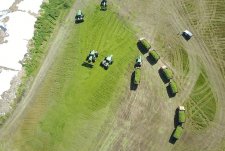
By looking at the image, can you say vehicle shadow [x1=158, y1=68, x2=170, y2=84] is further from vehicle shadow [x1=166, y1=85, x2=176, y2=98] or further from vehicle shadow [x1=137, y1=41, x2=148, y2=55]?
vehicle shadow [x1=137, y1=41, x2=148, y2=55]

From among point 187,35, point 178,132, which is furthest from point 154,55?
point 178,132

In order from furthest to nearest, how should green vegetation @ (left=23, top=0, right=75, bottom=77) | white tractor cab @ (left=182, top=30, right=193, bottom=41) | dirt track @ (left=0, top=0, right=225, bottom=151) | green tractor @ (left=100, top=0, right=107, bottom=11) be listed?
green tractor @ (left=100, top=0, right=107, bottom=11), white tractor cab @ (left=182, top=30, right=193, bottom=41), green vegetation @ (left=23, top=0, right=75, bottom=77), dirt track @ (left=0, top=0, right=225, bottom=151)

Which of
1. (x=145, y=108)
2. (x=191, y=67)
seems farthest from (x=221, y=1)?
(x=145, y=108)

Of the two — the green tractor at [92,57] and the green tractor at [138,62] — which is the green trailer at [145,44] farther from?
the green tractor at [92,57]

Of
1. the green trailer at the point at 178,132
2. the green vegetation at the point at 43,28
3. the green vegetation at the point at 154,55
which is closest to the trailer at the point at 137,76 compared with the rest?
the green vegetation at the point at 154,55

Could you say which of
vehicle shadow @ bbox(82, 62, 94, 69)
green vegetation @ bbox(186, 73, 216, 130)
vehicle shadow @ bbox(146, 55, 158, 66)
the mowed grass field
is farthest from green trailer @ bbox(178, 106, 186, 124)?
vehicle shadow @ bbox(82, 62, 94, 69)

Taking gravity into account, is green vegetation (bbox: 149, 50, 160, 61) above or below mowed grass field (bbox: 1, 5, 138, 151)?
above

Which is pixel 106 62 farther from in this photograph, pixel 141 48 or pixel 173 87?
pixel 173 87
